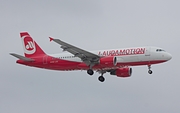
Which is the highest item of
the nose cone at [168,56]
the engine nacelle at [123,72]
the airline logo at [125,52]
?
the airline logo at [125,52]

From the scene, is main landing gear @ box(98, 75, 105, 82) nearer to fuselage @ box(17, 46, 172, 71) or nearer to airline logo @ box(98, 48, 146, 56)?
fuselage @ box(17, 46, 172, 71)

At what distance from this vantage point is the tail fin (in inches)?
2891

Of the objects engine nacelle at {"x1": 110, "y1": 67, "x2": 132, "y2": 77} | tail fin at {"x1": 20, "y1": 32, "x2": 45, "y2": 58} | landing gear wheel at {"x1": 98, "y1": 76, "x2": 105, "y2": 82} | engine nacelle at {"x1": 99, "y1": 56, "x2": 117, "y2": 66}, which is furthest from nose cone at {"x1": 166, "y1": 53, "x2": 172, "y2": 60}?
tail fin at {"x1": 20, "y1": 32, "x2": 45, "y2": 58}

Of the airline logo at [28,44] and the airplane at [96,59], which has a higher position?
the airline logo at [28,44]

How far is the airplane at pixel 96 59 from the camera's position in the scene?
65.7m

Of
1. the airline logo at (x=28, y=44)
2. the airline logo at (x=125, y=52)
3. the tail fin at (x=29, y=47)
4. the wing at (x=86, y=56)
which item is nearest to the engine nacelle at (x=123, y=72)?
the airline logo at (x=125, y=52)

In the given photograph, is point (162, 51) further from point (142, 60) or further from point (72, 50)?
point (72, 50)

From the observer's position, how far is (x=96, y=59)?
67688mm

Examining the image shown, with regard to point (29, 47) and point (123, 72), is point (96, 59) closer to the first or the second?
point (123, 72)

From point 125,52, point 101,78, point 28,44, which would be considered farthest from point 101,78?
point 28,44

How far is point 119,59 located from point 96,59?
3320 millimetres

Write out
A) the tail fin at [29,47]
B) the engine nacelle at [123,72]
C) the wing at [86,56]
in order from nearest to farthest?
the wing at [86,56], the engine nacelle at [123,72], the tail fin at [29,47]

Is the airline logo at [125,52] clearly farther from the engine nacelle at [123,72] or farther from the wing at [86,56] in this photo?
the engine nacelle at [123,72]

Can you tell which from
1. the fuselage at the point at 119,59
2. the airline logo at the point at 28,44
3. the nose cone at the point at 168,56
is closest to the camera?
the fuselage at the point at 119,59
